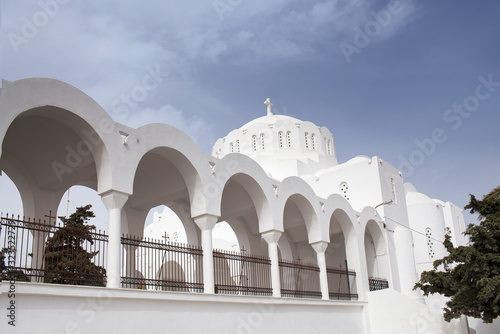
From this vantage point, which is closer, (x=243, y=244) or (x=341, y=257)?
(x=243, y=244)

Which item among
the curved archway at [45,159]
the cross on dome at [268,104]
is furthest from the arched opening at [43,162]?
the cross on dome at [268,104]

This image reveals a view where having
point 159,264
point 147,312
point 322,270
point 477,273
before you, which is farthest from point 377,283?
point 147,312

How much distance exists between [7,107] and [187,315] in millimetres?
5185

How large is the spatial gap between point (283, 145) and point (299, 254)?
5807 mm

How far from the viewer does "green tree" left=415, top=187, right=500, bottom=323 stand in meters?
11.8

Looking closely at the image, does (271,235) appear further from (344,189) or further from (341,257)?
(341,257)

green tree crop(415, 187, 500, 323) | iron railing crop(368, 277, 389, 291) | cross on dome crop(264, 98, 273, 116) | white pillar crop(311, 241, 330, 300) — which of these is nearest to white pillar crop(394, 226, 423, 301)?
iron railing crop(368, 277, 389, 291)

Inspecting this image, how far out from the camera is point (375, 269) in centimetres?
1884

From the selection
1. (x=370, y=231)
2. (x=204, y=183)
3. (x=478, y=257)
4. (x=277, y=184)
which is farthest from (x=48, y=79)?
(x=370, y=231)

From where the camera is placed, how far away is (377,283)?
1791cm

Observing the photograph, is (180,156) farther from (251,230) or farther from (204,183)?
(251,230)

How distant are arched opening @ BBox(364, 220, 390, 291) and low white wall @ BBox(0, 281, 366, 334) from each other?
501 centimetres

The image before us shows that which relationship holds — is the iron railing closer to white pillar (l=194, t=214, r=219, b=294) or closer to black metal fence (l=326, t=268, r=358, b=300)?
black metal fence (l=326, t=268, r=358, b=300)

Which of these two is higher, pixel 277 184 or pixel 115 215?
pixel 277 184
